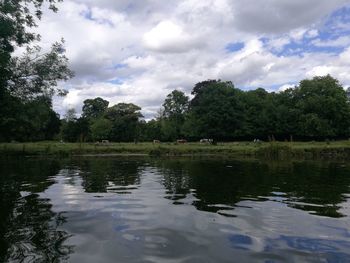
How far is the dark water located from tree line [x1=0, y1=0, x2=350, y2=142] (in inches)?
492

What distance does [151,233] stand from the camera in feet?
34.2

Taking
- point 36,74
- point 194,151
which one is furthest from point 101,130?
point 36,74

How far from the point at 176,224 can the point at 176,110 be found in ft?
371

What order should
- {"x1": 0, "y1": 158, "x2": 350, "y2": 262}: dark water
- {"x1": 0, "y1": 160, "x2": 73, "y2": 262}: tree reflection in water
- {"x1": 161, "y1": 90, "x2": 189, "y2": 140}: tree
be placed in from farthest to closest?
{"x1": 161, "y1": 90, "x2": 189, "y2": 140}: tree < {"x1": 0, "y1": 158, "x2": 350, "y2": 262}: dark water < {"x1": 0, "y1": 160, "x2": 73, "y2": 262}: tree reflection in water

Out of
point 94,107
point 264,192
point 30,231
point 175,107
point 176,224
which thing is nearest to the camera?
point 30,231

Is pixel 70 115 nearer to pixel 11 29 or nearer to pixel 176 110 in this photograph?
pixel 176 110

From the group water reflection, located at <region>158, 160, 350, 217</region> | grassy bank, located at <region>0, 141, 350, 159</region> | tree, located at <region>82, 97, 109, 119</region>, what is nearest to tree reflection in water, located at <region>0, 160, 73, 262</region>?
water reflection, located at <region>158, 160, 350, 217</region>

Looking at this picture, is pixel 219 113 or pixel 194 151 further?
pixel 219 113

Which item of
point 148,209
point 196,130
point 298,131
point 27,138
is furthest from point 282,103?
point 148,209

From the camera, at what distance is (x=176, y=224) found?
11.5 metres

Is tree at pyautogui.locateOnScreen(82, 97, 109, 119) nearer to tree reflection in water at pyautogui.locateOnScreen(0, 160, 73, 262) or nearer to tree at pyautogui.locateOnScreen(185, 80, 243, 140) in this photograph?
tree at pyautogui.locateOnScreen(185, 80, 243, 140)

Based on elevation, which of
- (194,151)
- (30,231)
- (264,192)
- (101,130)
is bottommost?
(30,231)

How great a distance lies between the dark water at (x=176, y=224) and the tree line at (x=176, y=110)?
12.5 metres

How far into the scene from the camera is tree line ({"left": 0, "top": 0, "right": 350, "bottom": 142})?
97.2ft
